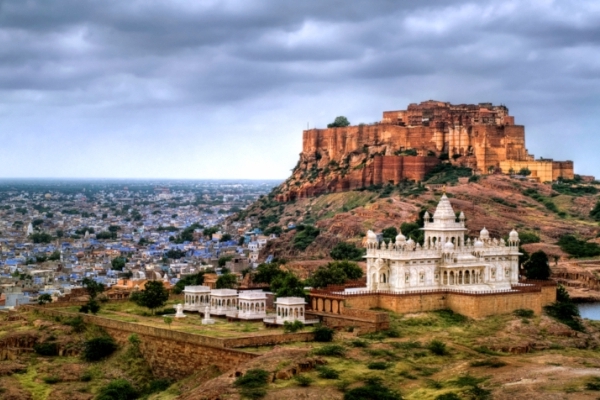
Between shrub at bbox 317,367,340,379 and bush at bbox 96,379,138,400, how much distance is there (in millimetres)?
8945

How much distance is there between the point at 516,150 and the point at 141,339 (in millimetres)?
63602

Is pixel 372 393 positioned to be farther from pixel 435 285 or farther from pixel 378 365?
pixel 435 285

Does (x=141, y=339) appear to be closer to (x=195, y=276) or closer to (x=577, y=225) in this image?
(x=195, y=276)

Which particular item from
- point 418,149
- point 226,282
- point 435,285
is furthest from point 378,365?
point 418,149

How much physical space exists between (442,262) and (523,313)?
14.3ft

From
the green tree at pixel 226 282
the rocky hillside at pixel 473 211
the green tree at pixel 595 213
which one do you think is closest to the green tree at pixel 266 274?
the green tree at pixel 226 282

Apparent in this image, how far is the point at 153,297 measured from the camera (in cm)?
6025

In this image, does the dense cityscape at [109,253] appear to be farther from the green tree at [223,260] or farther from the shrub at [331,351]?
the shrub at [331,351]

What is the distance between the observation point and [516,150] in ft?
363

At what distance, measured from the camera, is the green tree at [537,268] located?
221ft

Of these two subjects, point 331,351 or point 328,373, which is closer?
point 328,373

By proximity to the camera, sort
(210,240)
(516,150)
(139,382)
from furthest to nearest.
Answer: (210,240) < (516,150) < (139,382)

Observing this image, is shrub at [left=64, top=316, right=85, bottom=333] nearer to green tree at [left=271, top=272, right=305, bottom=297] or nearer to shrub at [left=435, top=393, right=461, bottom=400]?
green tree at [left=271, top=272, right=305, bottom=297]

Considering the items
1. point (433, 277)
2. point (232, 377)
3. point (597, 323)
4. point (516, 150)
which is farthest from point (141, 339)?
point (516, 150)
